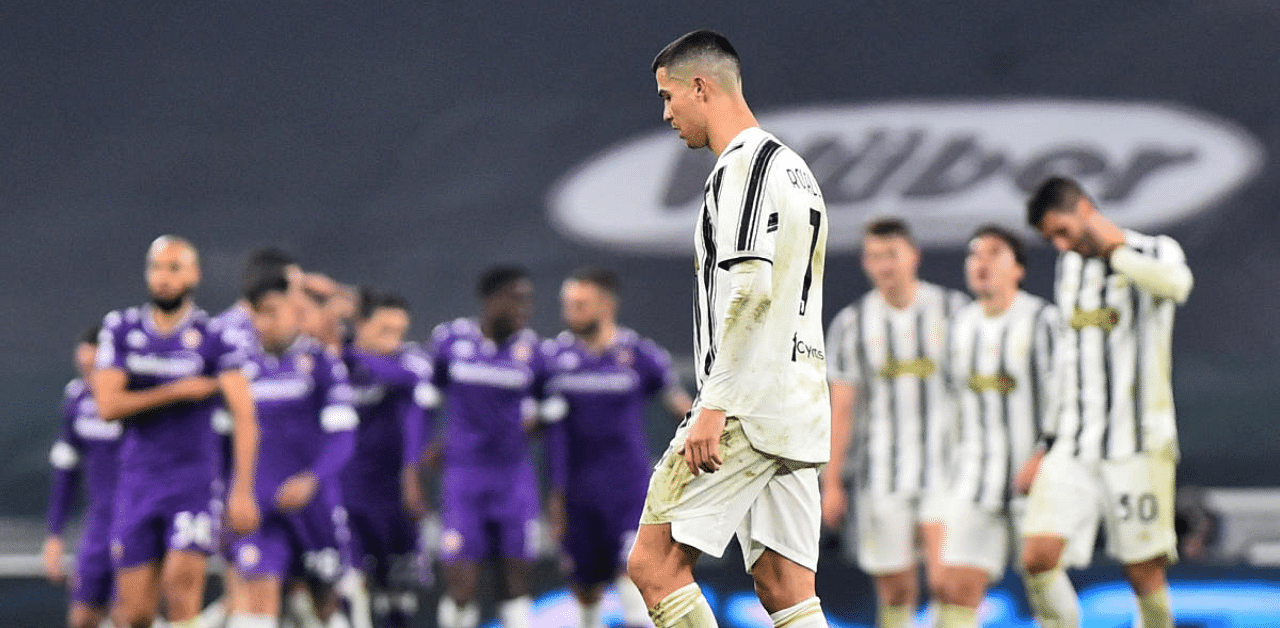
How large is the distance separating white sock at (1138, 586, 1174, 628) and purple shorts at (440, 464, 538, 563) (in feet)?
11.2

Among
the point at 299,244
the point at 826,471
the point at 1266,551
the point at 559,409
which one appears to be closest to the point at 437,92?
the point at 299,244

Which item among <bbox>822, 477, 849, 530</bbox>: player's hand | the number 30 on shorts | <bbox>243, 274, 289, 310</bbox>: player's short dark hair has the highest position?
<bbox>243, 274, 289, 310</bbox>: player's short dark hair

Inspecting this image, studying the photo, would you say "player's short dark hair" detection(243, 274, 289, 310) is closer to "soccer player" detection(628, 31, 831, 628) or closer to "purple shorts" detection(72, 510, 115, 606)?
"purple shorts" detection(72, 510, 115, 606)

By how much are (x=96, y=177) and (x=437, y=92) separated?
223cm

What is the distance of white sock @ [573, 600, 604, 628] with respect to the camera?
8438mm

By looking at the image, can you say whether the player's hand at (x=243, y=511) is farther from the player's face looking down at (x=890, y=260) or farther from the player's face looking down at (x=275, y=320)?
the player's face looking down at (x=890, y=260)

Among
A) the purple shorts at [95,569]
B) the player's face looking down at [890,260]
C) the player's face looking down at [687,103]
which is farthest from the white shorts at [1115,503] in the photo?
the purple shorts at [95,569]

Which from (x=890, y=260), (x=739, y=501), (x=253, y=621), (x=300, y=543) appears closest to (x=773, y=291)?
A: (x=739, y=501)

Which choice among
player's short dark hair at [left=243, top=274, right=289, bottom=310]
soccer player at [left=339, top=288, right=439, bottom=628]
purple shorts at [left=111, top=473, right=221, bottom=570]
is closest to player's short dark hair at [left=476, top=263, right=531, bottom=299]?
soccer player at [left=339, top=288, right=439, bottom=628]

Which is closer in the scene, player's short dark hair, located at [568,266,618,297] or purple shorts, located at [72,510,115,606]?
purple shorts, located at [72,510,115,606]

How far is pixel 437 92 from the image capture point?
33.6 ft

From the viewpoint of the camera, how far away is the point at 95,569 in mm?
7281

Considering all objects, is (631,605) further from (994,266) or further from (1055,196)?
(1055,196)

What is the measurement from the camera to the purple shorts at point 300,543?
6992 millimetres
